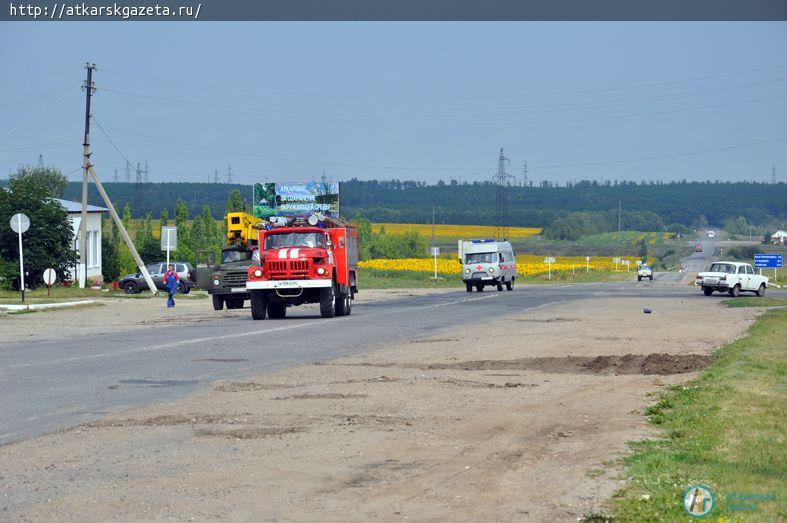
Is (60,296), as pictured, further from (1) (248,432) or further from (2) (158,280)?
(1) (248,432)

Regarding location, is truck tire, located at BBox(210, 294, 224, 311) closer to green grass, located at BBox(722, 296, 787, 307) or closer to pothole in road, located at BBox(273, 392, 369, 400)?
green grass, located at BBox(722, 296, 787, 307)

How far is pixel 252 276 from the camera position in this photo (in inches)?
1287

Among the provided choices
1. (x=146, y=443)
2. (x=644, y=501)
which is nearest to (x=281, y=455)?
(x=146, y=443)

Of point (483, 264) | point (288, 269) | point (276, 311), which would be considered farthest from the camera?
point (483, 264)

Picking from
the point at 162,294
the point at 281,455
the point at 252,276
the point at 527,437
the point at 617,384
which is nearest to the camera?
the point at 281,455

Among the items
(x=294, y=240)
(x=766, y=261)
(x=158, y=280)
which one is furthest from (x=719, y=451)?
(x=766, y=261)

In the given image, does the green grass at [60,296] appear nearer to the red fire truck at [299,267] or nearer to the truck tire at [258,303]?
the truck tire at [258,303]

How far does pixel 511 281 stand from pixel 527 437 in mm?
55766

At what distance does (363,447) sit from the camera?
35.8 ft

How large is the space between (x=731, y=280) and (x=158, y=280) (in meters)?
27.6

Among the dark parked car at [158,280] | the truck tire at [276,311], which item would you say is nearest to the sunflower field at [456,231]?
the dark parked car at [158,280]

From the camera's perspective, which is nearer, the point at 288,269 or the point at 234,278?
the point at 288,269

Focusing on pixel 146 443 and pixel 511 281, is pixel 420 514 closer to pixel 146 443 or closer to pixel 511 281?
pixel 146 443

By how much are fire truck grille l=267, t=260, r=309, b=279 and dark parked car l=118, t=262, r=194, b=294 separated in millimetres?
25148
